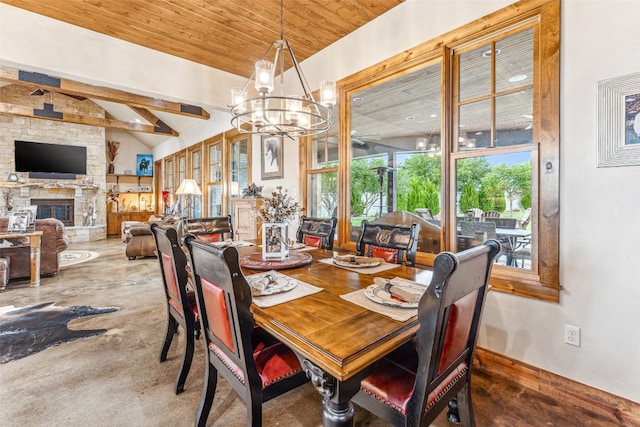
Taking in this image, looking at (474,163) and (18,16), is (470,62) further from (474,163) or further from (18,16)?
(18,16)

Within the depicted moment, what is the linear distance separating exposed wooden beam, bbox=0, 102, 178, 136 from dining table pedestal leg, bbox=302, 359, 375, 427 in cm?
865

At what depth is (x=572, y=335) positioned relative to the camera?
182 cm

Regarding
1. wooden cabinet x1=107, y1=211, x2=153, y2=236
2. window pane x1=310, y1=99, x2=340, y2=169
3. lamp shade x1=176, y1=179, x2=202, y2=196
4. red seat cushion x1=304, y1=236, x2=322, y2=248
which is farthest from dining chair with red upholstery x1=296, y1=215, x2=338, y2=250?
wooden cabinet x1=107, y1=211, x2=153, y2=236

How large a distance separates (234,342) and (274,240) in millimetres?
930

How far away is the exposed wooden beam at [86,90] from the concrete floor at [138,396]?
366 cm

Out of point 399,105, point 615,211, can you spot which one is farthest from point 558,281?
point 399,105

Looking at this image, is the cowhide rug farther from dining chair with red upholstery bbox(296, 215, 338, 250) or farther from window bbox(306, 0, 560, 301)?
window bbox(306, 0, 560, 301)

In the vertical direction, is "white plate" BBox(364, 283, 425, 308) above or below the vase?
below

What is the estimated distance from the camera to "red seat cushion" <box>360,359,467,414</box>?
1113mm

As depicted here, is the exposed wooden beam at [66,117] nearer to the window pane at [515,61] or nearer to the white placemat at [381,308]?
the white placemat at [381,308]

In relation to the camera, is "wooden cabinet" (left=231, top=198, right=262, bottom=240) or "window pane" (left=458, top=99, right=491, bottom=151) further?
"wooden cabinet" (left=231, top=198, right=262, bottom=240)

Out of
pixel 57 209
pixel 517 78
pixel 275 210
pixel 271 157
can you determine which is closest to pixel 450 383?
pixel 275 210

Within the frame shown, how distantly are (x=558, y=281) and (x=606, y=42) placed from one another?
1.42 metres

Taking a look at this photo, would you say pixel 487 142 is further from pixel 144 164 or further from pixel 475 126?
pixel 144 164
